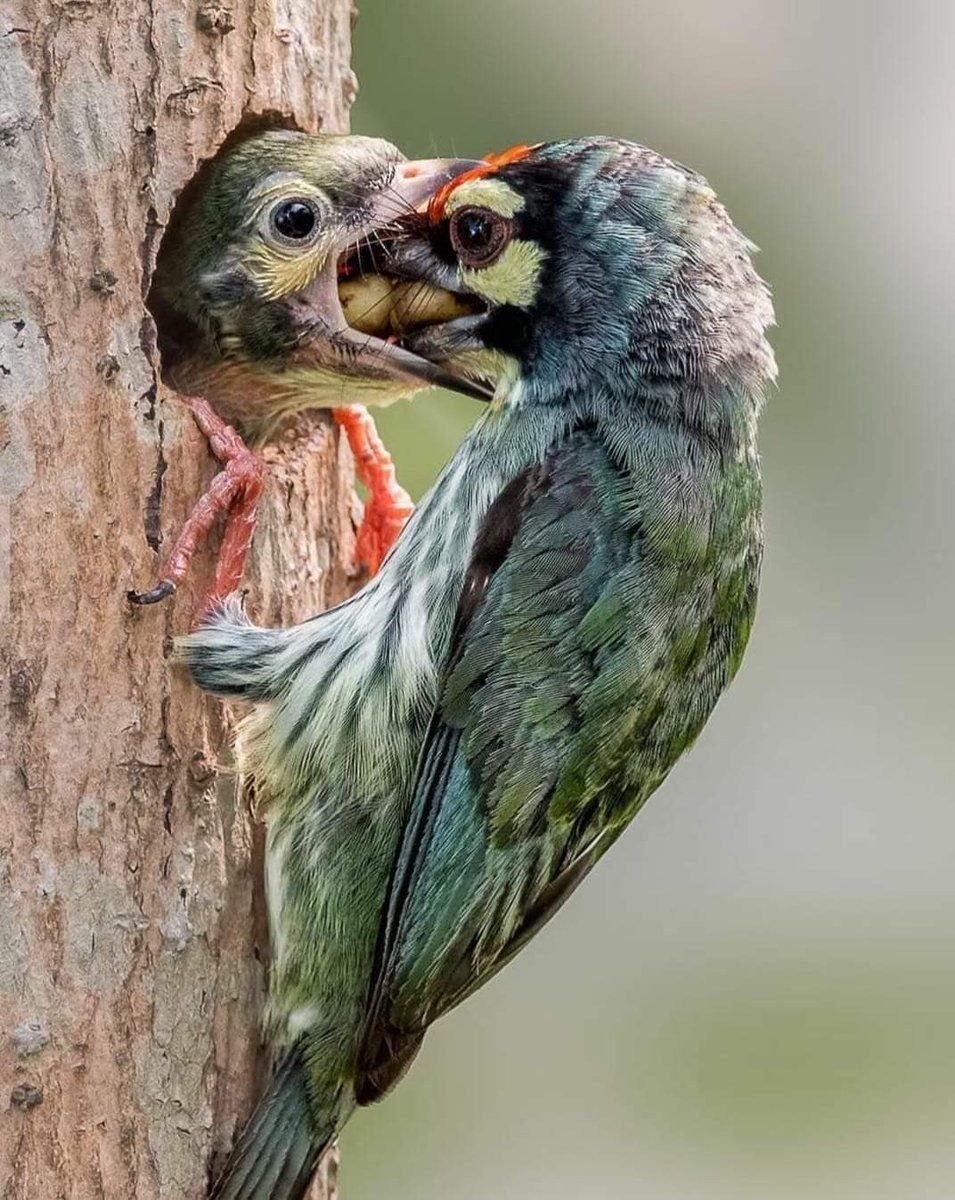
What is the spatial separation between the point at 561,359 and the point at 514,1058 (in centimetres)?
305

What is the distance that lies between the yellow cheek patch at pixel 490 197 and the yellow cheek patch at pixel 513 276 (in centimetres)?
6

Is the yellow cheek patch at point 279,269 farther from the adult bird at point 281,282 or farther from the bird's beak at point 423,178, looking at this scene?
the bird's beak at point 423,178

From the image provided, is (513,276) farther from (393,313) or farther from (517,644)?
(517,644)

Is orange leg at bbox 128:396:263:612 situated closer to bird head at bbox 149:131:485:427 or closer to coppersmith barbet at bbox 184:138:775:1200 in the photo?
coppersmith barbet at bbox 184:138:775:1200

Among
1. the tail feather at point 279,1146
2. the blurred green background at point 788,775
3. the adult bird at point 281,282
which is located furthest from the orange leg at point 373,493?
the blurred green background at point 788,775

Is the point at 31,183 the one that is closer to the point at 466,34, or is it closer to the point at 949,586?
the point at 466,34

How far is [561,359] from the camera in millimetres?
3025

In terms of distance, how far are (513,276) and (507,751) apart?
82 cm

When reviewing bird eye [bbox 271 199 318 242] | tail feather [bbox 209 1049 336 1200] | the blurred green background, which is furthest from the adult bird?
the blurred green background

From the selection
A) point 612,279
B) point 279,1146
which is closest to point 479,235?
point 612,279

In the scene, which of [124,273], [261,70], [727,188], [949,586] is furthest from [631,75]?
[124,273]

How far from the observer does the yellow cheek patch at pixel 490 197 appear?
3.04 metres

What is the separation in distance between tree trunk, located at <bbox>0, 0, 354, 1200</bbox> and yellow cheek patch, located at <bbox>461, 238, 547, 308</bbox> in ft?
1.64

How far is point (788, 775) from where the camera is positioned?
551 cm
